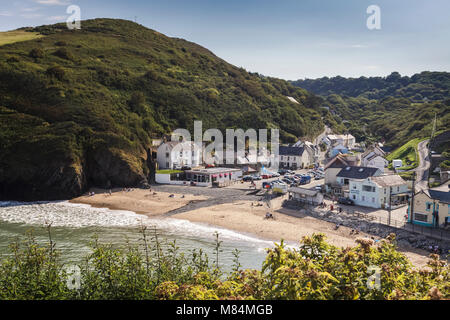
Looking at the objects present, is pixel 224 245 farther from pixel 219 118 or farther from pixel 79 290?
pixel 219 118

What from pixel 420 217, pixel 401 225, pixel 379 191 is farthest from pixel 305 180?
pixel 420 217

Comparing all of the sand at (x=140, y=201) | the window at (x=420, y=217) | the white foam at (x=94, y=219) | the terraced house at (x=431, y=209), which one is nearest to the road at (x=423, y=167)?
the terraced house at (x=431, y=209)

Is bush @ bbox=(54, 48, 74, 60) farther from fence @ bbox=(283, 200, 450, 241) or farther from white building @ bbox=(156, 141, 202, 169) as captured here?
fence @ bbox=(283, 200, 450, 241)

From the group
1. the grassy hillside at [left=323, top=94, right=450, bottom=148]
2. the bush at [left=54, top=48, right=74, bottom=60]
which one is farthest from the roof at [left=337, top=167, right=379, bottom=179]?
the bush at [left=54, top=48, right=74, bottom=60]

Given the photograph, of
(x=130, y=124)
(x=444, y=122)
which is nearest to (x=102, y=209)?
(x=130, y=124)

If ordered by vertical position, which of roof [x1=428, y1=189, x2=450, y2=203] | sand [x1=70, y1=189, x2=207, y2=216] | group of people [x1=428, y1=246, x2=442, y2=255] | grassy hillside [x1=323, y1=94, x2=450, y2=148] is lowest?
group of people [x1=428, y1=246, x2=442, y2=255]

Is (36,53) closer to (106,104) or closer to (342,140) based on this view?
(106,104)
